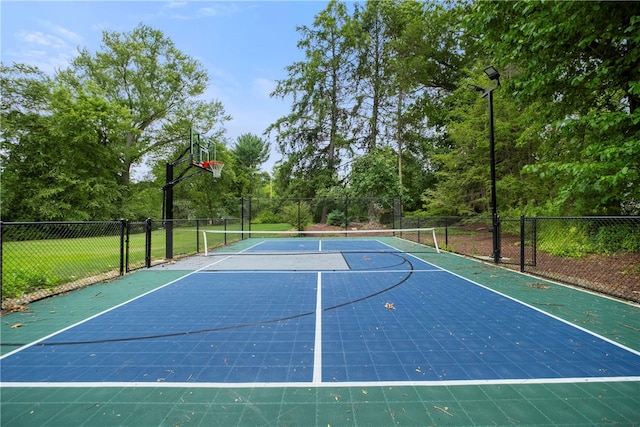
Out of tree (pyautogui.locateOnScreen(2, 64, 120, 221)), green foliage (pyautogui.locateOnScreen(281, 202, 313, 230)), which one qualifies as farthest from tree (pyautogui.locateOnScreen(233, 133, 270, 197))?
green foliage (pyautogui.locateOnScreen(281, 202, 313, 230))

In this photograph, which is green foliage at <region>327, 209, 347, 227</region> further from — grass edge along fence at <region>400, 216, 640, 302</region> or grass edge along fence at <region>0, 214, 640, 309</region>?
grass edge along fence at <region>0, 214, 640, 309</region>

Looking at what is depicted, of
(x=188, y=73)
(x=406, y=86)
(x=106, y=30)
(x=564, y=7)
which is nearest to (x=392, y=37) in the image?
(x=406, y=86)

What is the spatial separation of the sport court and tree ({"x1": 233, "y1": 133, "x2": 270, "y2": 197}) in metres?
33.0

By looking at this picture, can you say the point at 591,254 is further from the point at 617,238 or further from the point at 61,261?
the point at 61,261

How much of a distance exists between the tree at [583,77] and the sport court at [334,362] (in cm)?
325

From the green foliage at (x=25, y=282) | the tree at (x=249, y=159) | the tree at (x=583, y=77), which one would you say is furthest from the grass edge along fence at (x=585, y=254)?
the tree at (x=249, y=159)

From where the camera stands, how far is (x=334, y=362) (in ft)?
9.10

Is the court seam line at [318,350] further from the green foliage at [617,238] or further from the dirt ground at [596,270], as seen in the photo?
the green foliage at [617,238]

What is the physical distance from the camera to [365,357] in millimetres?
2877

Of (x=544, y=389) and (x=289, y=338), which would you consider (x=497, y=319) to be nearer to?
(x=544, y=389)

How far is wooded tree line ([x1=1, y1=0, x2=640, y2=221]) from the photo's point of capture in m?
8.09

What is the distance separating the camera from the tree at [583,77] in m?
6.20

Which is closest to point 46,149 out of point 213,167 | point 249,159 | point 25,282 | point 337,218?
point 213,167

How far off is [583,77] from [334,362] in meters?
8.09
